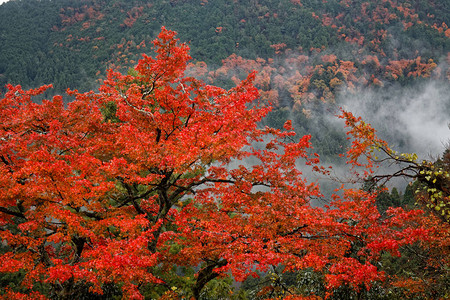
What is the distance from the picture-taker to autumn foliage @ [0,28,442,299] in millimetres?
7512

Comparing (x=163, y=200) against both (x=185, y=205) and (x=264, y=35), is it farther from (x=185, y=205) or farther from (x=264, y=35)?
(x=264, y=35)

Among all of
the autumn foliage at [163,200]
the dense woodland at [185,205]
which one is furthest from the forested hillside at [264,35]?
the autumn foliage at [163,200]

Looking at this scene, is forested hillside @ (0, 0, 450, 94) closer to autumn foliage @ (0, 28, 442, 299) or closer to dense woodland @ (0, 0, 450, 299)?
dense woodland @ (0, 0, 450, 299)

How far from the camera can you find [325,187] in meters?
68.7

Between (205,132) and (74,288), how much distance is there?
18.6 ft

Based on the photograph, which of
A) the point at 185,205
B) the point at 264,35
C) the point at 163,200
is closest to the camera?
the point at 163,200

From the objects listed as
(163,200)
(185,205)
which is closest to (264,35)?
(185,205)

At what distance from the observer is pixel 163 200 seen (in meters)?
10.5

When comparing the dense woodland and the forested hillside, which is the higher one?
the forested hillside

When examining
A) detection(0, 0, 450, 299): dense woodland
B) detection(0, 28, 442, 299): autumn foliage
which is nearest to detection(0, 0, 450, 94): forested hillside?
detection(0, 0, 450, 299): dense woodland

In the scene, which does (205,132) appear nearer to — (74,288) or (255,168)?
(255,168)

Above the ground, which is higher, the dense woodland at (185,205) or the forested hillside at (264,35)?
the forested hillside at (264,35)

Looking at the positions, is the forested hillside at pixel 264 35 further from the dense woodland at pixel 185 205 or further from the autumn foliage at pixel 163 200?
the autumn foliage at pixel 163 200

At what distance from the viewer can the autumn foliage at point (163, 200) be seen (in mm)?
7512
